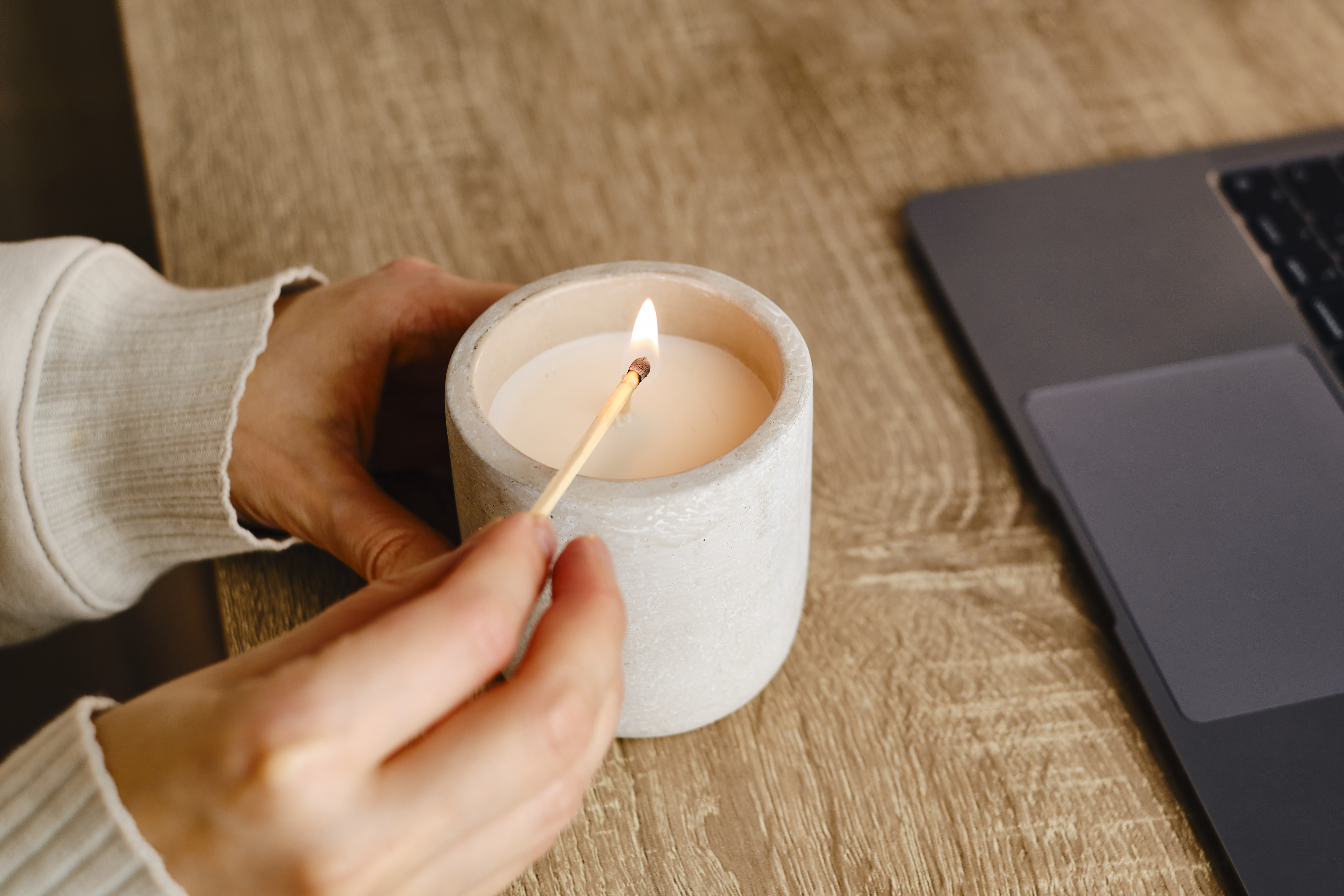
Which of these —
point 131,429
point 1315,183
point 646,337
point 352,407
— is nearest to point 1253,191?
point 1315,183

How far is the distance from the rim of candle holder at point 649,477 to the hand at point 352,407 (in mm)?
94

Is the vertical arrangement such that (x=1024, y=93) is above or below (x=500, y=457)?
below

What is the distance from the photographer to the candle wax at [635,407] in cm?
41

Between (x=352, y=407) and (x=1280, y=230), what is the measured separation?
589 mm

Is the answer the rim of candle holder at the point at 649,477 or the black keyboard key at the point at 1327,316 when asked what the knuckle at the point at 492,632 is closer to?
the rim of candle holder at the point at 649,477

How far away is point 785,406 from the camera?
365 millimetres

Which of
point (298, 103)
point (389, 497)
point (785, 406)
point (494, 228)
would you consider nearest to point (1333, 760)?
point (785, 406)

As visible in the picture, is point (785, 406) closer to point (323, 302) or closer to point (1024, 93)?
point (323, 302)

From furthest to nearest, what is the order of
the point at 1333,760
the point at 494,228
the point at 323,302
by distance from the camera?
the point at 494,228 < the point at 323,302 < the point at 1333,760

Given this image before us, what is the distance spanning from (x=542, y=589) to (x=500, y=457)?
2.2 inches

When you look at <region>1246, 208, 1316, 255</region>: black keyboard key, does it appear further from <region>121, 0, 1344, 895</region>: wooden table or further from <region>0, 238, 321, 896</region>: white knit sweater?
<region>0, 238, 321, 896</region>: white knit sweater

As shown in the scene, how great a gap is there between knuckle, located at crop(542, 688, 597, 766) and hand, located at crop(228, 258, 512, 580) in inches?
6.7

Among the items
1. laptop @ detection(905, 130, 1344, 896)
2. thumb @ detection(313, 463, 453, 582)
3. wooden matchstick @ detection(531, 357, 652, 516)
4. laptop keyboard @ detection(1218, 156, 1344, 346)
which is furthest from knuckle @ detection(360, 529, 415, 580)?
laptop keyboard @ detection(1218, 156, 1344, 346)

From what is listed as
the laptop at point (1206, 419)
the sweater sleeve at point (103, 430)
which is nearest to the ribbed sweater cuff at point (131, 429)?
the sweater sleeve at point (103, 430)
